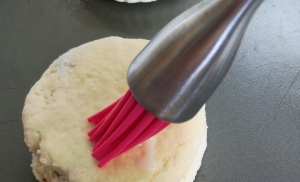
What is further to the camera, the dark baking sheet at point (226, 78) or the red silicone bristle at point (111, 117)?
the dark baking sheet at point (226, 78)

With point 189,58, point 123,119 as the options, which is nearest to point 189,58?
point 189,58

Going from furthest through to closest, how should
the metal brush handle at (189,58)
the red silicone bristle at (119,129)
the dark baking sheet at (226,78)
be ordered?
the dark baking sheet at (226,78)
the red silicone bristle at (119,129)
the metal brush handle at (189,58)

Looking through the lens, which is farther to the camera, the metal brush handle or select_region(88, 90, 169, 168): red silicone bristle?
select_region(88, 90, 169, 168): red silicone bristle

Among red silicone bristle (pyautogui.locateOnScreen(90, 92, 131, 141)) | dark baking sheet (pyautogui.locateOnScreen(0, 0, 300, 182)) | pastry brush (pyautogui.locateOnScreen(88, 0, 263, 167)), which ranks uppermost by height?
pastry brush (pyautogui.locateOnScreen(88, 0, 263, 167))

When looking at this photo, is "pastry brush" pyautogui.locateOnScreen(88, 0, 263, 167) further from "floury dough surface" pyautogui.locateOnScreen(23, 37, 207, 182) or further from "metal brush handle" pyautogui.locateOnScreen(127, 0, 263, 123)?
"floury dough surface" pyautogui.locateOnScreen(23, 37, 207, 182)

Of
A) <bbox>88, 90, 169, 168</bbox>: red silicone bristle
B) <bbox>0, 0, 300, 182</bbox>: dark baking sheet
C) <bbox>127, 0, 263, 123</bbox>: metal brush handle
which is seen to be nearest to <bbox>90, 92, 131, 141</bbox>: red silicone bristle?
<bbox>88, 90, 169, 168</bbox>: red silicone bristle

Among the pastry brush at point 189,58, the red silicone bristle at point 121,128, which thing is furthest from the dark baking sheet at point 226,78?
the pastry brush at point 189,58

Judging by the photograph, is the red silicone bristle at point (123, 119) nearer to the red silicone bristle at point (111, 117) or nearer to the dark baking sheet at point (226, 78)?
the red silicone bristle at point (111, 117)
